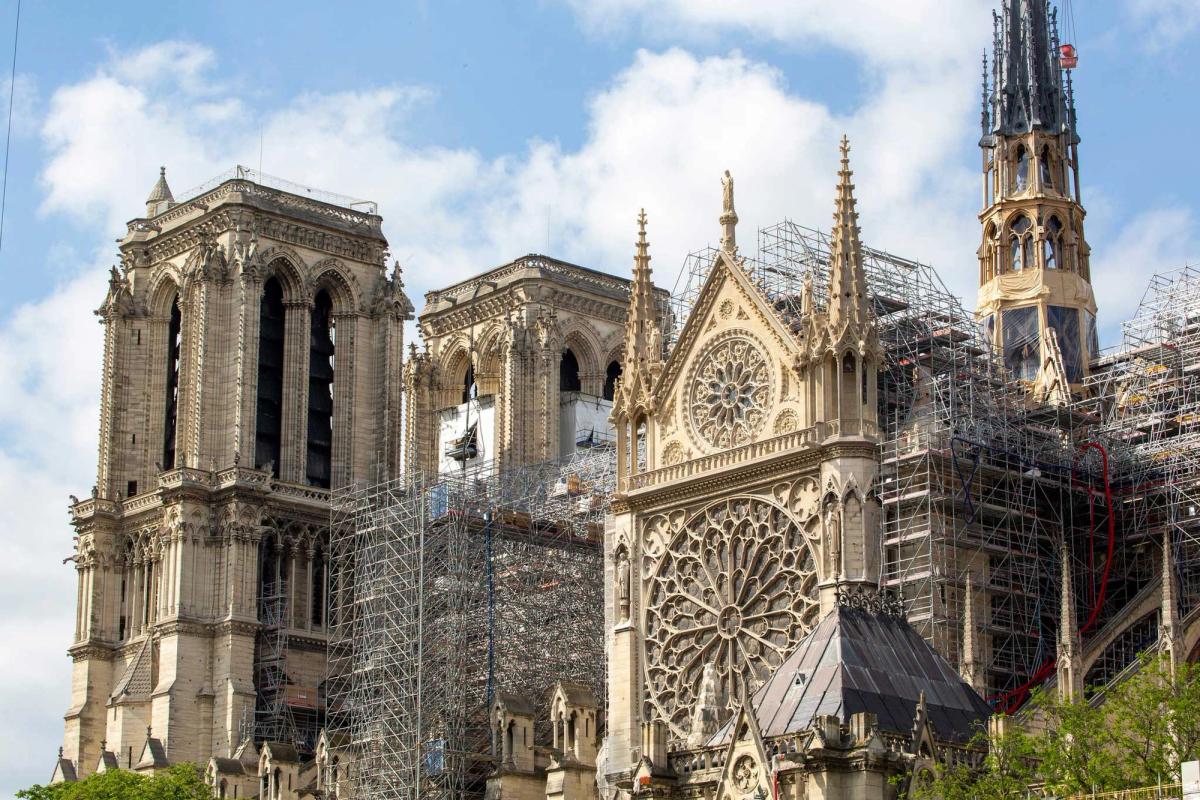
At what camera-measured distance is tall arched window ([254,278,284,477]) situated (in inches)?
2889

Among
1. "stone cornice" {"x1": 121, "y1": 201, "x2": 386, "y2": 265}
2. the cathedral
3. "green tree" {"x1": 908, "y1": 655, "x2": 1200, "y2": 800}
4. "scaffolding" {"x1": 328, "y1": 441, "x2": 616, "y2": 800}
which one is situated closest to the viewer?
"green tree" {"x1": 908, "y1": 655, "x2": 1200, "y2": 800}

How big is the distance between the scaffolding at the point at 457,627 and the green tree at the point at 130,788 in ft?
14.3

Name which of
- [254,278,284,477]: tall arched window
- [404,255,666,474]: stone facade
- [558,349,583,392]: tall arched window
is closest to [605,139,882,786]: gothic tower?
[404,255,666,474]: stone facade

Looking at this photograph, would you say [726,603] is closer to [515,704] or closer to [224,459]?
[515,704]

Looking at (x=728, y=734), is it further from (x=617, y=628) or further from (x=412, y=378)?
(x=412, y=378)

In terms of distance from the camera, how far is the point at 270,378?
7425 cm

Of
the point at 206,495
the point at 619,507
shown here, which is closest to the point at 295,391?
the point at 206,495

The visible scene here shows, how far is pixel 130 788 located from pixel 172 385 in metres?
17.1

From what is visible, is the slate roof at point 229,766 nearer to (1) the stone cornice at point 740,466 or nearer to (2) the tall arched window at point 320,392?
(2) the tall arched window at point 320,392

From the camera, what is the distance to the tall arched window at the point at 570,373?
78.4 meters

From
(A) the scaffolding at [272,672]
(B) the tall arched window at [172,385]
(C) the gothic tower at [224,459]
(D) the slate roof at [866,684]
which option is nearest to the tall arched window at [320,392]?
(C) the gothic tower at [224,459]

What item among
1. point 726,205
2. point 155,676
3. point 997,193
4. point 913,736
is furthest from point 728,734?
point 155,676

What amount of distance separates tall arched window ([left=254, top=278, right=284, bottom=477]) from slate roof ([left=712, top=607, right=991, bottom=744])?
128 feet

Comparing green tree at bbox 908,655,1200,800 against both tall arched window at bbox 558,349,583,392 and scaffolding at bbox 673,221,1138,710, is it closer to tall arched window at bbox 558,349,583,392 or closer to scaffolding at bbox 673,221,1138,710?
scaffolding at bbox 673,221,1138,710
